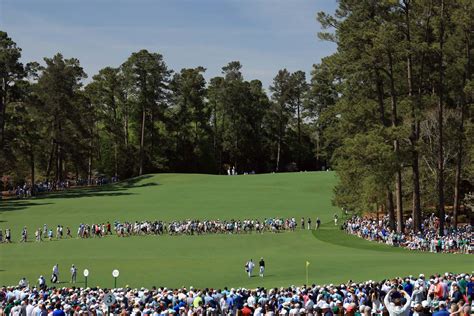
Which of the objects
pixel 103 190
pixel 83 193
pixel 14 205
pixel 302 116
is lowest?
pixel 14 205

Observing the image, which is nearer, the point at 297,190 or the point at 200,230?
the point at 200,230

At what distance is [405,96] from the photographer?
4928cm

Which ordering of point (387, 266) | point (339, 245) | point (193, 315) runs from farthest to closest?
point (339, 245) < point (387, 266) < point (193, 315)

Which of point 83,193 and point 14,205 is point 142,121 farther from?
point 14,205

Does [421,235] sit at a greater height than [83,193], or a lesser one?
lesser

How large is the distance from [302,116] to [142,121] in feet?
111

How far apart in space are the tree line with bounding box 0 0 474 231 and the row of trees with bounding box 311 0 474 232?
11cm

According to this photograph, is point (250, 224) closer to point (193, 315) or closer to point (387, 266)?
point (387, 266)

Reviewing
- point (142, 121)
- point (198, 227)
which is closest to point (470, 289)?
point (198, 227)

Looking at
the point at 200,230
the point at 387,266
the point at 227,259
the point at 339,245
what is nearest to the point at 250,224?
the point at 200,230

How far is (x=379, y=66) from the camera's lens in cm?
4794

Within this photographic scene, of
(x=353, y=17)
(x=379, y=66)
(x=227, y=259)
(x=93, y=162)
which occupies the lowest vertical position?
(x=227, y=259)

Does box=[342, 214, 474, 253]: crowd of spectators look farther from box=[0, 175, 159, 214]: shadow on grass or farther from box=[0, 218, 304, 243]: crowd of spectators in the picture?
box=[0, 175, 159, 214]: shadow on grass

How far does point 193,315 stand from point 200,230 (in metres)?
34.2
